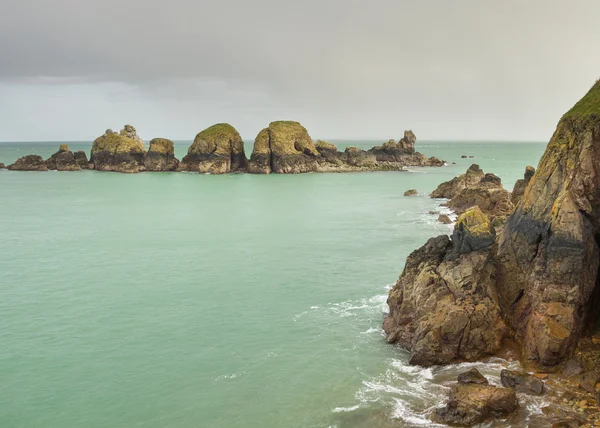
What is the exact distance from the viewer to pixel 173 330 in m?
24.0

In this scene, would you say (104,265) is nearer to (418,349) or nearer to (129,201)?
(418,349)

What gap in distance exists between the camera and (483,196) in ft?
171

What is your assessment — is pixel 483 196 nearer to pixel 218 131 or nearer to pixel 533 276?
pixel 533 276

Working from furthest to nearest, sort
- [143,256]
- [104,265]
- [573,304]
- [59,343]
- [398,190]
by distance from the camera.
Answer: [398,190] < [143,256] < [104,265] < [59,343] < [573,304]

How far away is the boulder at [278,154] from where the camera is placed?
118762mm

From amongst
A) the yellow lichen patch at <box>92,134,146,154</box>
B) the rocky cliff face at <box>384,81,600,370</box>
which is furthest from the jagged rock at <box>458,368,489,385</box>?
the yellow lichen patch at <box>92,134,146,154</box>

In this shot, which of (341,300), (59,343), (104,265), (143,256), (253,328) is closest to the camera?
(59,343)

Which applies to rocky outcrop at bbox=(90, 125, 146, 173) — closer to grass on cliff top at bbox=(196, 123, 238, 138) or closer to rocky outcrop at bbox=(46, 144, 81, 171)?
rocky outcrop at bbox=(46, 144, 81, 171)

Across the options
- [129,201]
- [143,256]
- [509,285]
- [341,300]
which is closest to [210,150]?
[129,201]

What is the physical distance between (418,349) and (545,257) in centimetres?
591

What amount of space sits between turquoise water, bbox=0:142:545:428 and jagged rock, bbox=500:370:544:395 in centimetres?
72

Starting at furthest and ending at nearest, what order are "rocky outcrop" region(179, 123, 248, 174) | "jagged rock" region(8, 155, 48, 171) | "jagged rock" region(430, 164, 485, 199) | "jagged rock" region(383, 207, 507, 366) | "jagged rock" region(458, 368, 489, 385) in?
1. "jagged rock" region(8, 155, 48, 171)
2. "rocky outcrop" region(179, 123, 248, 174)
3. "jagged rock" region(430, 164, 485, 199)
4. "jagged rock" region(383, 207, 507, 366)
5. "jagged rock" region(458, 368, 489, 385)

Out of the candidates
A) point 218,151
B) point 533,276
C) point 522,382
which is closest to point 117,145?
point 218,151

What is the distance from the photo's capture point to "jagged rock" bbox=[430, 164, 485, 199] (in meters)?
64.3
